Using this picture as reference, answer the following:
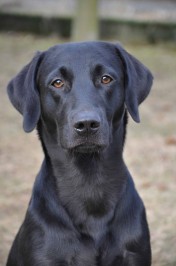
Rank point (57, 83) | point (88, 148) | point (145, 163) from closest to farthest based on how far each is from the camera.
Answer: point (88, 148) → point (57, 83) → point (145, 163)

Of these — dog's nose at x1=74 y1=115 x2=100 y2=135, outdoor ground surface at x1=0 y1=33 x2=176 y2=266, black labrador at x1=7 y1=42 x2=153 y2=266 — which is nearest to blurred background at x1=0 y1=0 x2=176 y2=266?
outdoor ground surface at x1=0 y1=33 x2=176 y2=266

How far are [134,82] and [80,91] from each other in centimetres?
41

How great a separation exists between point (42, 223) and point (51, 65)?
38.4 inches

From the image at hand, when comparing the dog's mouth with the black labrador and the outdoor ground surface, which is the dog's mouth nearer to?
the black labrador

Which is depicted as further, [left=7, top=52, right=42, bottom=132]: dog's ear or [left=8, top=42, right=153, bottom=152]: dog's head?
[left=7, top=52, right=42, bottom=132]: dog's ear

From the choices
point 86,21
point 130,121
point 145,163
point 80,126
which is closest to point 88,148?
point 80,126

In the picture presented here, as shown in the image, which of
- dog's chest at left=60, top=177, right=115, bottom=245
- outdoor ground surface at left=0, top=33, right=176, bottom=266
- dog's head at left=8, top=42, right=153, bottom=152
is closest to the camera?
dog's head at left=8, top=42, right=153, bottom=152

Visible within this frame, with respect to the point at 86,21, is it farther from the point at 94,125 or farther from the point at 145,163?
the point at 94,125

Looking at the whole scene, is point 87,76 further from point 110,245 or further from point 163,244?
point 163,244

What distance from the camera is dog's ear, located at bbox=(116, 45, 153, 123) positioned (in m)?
4.23

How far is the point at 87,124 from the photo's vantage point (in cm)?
387

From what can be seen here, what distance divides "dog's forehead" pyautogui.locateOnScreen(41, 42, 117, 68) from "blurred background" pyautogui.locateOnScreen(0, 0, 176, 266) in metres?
1.78

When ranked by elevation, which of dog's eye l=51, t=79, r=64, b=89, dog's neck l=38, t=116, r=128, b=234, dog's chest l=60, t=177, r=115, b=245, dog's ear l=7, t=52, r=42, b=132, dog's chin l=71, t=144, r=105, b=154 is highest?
dog's eye l=51, t=79, r=64, b=89

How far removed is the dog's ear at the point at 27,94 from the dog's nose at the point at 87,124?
36 centimetres
